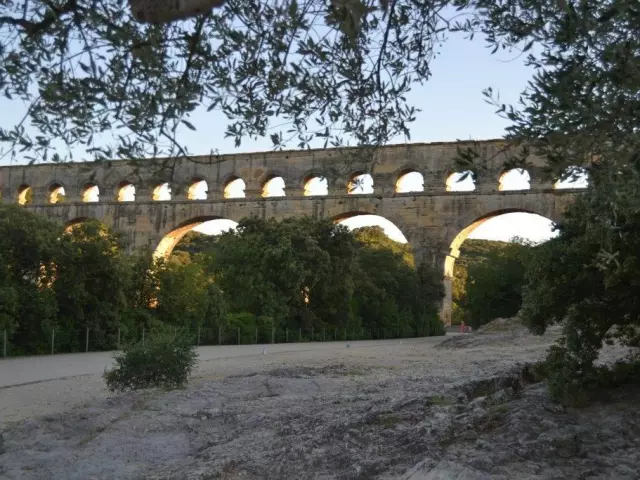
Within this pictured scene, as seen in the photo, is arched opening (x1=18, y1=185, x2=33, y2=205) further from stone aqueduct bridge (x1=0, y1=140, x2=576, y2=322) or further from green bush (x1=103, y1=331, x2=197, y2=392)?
green bush (x1=103, y1=331, x2=197, y2=392)

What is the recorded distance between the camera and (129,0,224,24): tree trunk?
351 cm

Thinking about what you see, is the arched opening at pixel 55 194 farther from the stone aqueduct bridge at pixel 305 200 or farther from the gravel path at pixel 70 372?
the gravel path at pixel 70 372

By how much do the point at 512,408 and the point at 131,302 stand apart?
43.4 feet

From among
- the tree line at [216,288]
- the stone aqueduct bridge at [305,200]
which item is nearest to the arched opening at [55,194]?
the stone aqueduct bridge at [305,200]

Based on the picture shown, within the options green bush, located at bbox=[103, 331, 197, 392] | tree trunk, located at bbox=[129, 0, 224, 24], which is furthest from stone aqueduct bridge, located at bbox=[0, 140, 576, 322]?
tree trunk, located at bbox=[129, 0, 224, 24]

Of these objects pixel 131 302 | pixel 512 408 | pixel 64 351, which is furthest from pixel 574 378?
pixel 131 302

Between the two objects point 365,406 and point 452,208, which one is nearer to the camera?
point 365,406

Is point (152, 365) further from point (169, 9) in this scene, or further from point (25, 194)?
point (25, 194)

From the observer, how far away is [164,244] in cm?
3138

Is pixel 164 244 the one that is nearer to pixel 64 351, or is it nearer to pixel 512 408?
pixel 64 351

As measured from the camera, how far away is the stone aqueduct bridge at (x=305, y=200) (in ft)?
89.7

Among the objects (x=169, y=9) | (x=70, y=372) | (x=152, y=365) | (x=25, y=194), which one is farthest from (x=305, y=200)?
(x=169, y=9)

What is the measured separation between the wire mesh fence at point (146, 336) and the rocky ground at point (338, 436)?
113 inches

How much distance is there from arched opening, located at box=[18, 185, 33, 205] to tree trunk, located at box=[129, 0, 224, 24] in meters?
32.2
